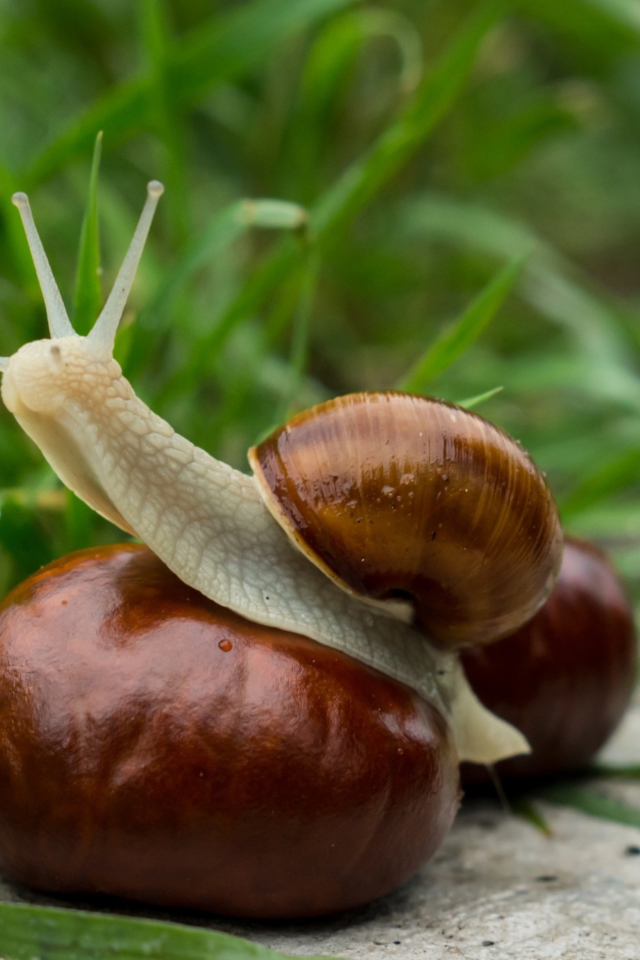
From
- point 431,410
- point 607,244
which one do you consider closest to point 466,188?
point 607,244

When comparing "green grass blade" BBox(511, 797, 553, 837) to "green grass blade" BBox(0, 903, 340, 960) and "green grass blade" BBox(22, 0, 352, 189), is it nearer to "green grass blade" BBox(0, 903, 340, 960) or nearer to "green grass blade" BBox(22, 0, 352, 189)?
"green grass blade" BBox(0, 903, 340, 960)

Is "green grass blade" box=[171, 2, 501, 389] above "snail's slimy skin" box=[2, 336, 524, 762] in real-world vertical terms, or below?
above

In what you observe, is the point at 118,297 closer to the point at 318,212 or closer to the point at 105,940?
the point at 105,940

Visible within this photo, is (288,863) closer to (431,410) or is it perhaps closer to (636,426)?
(431,410)

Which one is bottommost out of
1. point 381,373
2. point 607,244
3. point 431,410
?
point 431,410

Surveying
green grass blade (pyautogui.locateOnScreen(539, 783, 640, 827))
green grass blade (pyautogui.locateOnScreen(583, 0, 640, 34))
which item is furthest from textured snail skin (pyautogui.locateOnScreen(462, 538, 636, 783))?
green grass blade (pyautogui.locateOnScreen(583, 0, 640, 34))

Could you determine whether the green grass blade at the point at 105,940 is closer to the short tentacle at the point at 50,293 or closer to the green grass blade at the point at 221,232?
the short tentacle at the point at 50,293
